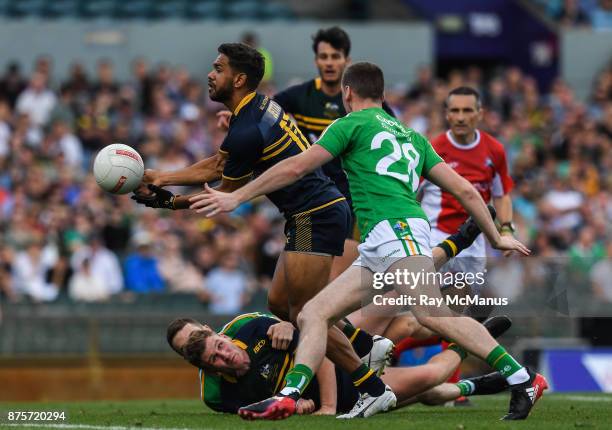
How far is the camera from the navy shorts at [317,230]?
8992 millimetres

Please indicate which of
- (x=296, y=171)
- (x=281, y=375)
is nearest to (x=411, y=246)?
(x=296, y=171)

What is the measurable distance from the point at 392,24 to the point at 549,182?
571 cm

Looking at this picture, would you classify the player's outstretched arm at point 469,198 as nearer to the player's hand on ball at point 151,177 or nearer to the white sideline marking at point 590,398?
the player's hand on ball at point 151,177

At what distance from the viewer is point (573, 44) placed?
86.9 feet

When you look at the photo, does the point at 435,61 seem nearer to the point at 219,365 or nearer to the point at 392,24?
the point at 392,24

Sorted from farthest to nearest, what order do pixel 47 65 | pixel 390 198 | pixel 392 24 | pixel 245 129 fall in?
1. pixel 392 24
2. pixel 47 65
3. pixel 245 129
4. pixel 390 198

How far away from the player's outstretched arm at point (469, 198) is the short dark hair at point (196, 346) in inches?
69.5

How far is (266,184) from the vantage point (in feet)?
26.3

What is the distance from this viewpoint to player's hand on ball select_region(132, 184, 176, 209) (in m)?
9.14

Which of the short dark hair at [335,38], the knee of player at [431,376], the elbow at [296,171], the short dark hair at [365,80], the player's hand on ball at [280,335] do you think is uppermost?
the short dark hair at [335,38]

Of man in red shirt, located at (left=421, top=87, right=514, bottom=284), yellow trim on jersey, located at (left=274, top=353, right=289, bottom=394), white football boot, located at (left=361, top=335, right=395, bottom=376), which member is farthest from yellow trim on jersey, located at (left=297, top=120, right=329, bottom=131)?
yellow trim on jersey, located at (left=274, top=353, right=289, bottom=394)

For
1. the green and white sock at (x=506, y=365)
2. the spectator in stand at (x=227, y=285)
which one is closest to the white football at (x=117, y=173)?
the green and white sock at (x=506, y=365)

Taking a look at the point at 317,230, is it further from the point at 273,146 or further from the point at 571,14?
the point at 571,14

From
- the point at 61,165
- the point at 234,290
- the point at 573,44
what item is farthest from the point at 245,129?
the point at 573,44
